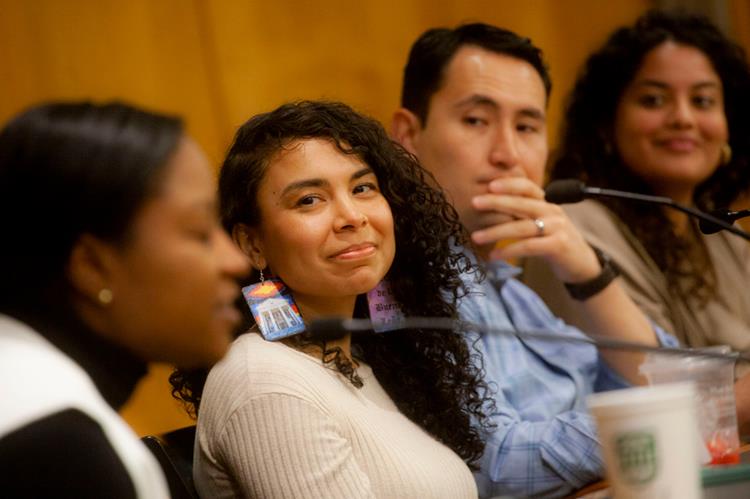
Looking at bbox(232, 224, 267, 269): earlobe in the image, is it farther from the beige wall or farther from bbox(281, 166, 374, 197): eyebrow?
the beige wall

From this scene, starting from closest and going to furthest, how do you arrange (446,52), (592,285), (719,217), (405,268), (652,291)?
(719,217)
(405,268)
(592,285)
(446,52)
(652,291)

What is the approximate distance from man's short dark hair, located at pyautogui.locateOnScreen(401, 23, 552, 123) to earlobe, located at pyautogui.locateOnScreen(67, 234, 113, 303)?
1.35 m

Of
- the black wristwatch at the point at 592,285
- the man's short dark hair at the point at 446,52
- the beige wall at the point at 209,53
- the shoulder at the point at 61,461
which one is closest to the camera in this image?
the shoulder at the point at 61,461

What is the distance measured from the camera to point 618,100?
269 cm

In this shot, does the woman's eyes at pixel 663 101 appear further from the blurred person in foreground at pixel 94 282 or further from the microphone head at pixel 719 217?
the blurred person in foreground at pixel 94 282

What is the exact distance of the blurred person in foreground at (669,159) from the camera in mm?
2408

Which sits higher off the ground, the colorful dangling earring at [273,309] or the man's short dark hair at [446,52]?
the man's short dark hair at [446,52]

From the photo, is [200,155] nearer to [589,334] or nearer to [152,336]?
[152,336]

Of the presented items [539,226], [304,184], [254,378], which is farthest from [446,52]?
[254,378]

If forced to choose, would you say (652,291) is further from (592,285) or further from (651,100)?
(651,100)

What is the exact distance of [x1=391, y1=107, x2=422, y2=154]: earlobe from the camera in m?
2.18

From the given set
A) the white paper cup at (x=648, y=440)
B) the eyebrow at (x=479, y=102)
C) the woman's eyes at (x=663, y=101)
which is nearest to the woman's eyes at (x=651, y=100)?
the woman's eyes at (x=663, y=101)

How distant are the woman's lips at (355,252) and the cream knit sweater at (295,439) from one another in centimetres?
15

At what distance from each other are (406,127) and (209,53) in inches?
35.9
